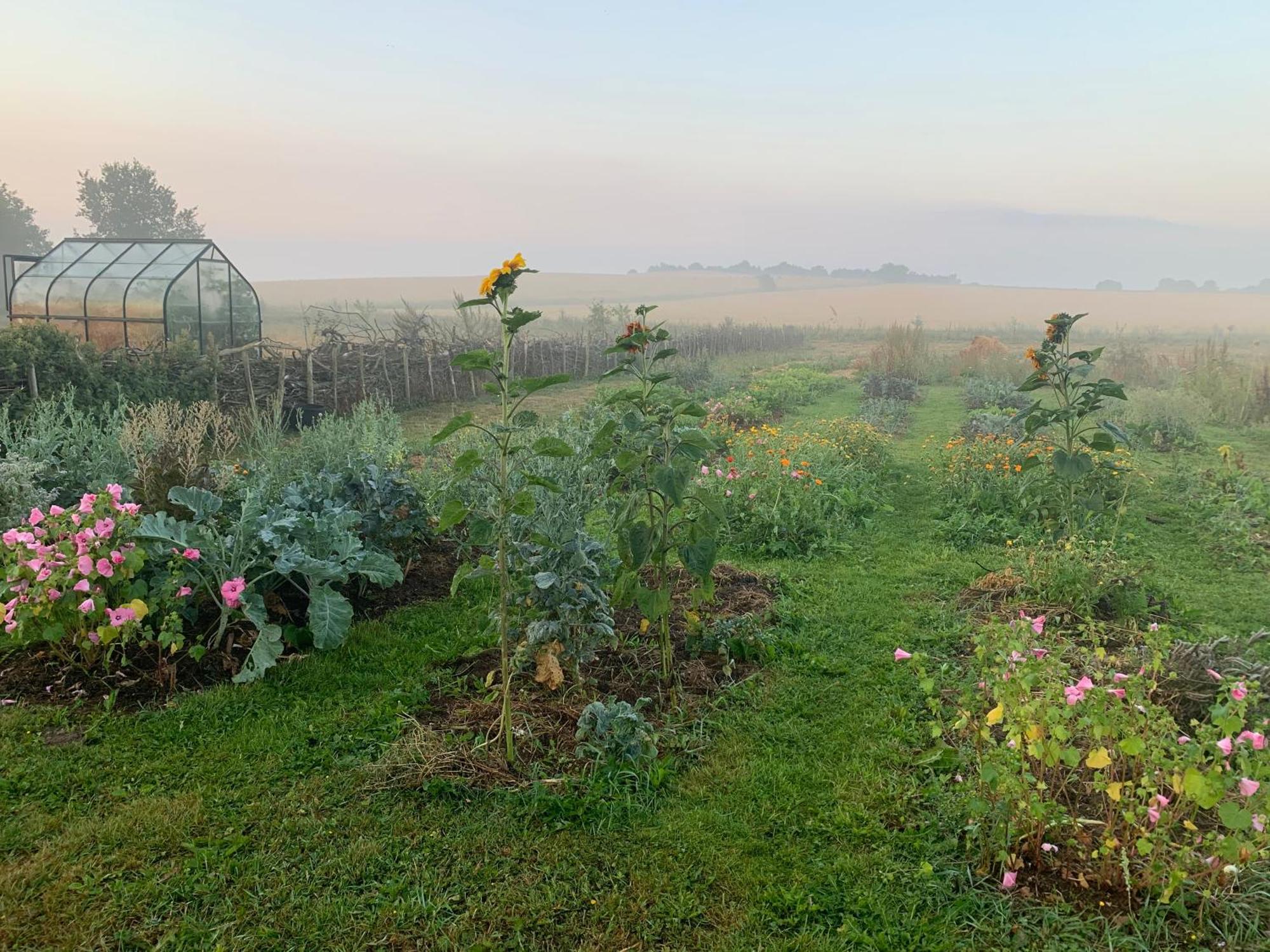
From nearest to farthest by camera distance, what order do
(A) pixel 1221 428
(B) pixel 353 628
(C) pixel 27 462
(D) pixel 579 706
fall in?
(D) pixel 579 706 < (B) pixel 353 628 < (C) pixel 27 462 < (A) pixel 1221 428

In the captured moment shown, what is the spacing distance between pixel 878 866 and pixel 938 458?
6972 mm

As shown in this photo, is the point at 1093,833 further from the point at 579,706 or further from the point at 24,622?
the point at 24,622

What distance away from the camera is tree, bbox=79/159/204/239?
3941cm

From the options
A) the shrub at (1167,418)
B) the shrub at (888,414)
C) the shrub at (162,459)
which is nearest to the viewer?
the shrub at (162,459)

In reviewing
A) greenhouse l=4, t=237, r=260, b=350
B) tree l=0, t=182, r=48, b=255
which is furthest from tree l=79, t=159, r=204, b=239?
greenhouse l=4, t=237, r=260, b=350

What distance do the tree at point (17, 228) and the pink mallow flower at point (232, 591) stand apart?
46130 mm

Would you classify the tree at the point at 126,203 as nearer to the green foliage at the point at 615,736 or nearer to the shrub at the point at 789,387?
the shrub at the point at 789,387

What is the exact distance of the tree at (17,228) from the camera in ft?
127

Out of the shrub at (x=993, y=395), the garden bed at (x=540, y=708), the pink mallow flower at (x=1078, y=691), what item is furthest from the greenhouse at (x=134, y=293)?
the shrub at (x=993, y=395)

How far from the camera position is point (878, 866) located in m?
2.64


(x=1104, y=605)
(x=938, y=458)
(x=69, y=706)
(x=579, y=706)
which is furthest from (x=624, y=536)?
(x=938, y=458)

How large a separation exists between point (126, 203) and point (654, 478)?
47.1 m

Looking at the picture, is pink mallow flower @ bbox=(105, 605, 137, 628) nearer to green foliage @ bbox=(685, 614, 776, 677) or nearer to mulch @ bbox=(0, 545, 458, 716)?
mulch @ bbox=(0, 545, 458, 716)

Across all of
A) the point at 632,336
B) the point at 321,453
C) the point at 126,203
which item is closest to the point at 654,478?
the point at 632,336
